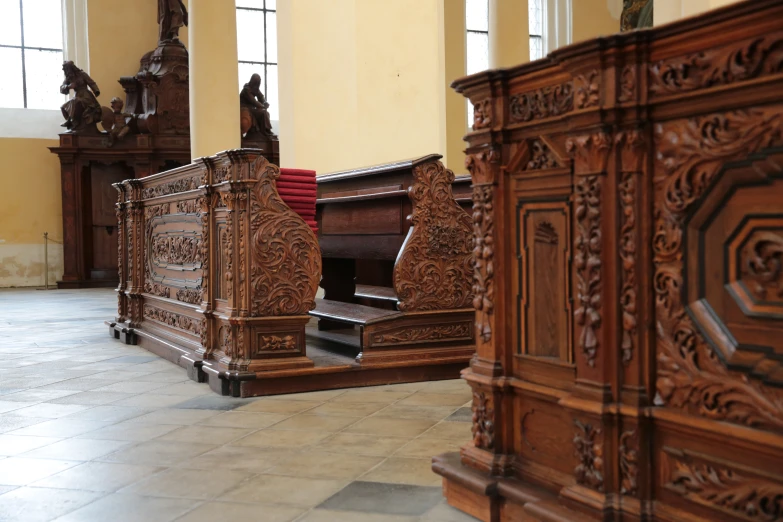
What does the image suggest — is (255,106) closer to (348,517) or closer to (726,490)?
(348,517)

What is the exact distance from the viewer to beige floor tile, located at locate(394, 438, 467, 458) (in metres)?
3.30

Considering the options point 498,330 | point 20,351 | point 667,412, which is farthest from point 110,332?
point 667,412

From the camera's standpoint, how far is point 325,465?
125 inches

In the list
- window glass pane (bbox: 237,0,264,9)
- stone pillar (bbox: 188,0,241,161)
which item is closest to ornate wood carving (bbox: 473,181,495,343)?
stone pillar (bbox: 188,0,241,161)

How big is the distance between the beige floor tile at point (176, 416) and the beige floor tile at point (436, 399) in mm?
1006

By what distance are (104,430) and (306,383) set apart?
1202 mm

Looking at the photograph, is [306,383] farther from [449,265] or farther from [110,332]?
[110,332]

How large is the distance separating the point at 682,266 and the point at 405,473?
147 cm

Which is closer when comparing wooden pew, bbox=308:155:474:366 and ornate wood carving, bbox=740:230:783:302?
ornate wood carving, bbox=740:230:783:302

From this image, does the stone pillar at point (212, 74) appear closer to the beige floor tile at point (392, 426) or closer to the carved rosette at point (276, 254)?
the carved rosette at point (276, 254)

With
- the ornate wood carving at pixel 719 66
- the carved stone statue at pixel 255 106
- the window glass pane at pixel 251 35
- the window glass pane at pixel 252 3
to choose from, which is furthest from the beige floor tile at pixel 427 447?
the window glass pane at pixel 252 3

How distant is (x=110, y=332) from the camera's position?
7.55 m

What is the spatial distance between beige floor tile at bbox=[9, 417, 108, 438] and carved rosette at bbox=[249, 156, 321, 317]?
1071 mm

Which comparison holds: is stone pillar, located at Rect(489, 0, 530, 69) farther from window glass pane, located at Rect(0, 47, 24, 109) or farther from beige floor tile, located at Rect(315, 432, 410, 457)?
window glass pane, located at Rect(0, 47, 24, 109)
